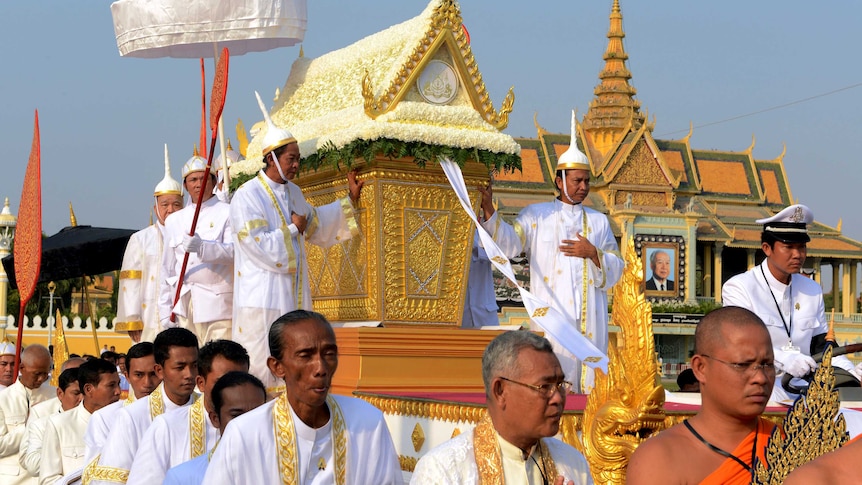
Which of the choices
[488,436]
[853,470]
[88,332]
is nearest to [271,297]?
[488,436]

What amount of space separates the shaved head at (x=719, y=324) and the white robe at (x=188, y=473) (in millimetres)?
1797

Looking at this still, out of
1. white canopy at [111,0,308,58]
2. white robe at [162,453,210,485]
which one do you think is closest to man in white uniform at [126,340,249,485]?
white robe at [162,453,210,485]

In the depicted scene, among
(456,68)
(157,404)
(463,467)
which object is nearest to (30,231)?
(456,68)

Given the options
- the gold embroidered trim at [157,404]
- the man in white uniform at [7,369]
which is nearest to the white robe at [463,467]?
the gold embroidered trim at [157,404]

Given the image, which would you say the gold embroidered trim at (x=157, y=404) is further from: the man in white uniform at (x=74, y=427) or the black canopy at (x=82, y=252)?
the black canopy at (x=82, y=252)

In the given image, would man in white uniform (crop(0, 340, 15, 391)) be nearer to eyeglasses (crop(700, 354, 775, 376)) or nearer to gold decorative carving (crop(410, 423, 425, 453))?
gold decorative carving (crop(410, 423, 425, 453))

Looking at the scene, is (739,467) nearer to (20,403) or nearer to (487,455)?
(487,455)

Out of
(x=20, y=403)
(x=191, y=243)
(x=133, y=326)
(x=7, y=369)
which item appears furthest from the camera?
(x=7, y=369)

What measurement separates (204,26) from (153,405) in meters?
5.78

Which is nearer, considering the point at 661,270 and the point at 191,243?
the point at 191,243

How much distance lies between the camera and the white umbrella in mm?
10656

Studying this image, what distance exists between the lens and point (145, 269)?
11.1 meters

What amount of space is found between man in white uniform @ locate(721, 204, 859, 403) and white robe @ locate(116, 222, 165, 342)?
571 cm

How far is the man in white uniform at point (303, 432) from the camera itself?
4.10 meters
